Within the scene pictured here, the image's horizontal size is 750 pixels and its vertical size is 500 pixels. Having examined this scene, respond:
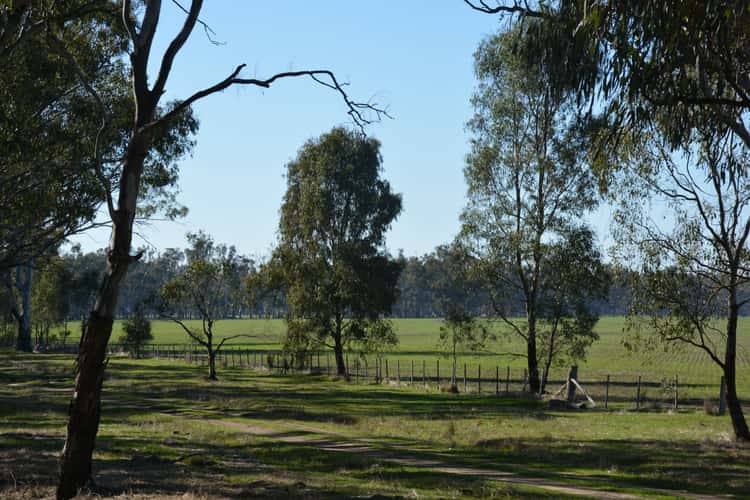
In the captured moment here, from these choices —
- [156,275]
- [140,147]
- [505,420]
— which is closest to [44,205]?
[505,420]

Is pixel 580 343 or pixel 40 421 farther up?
pixel 580 343

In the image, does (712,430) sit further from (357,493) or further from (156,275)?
(156,275)

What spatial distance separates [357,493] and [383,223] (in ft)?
156

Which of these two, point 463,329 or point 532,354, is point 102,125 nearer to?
point 532,354

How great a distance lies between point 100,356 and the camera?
11945 mm

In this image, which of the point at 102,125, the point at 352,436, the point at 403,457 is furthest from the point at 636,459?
the point at 102,125

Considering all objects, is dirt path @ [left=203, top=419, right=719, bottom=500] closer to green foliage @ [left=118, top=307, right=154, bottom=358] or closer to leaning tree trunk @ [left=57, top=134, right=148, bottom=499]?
leaning tree trunk @ [left=57, top=134, right=148, bottom=499]

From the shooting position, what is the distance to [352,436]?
82.4 feet

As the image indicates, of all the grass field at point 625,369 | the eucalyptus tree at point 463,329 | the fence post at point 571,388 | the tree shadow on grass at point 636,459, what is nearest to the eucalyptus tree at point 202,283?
the grass field at point 625,369

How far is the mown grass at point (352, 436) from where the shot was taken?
47.5 ft

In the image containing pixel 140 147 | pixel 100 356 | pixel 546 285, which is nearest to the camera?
pixel 100 356

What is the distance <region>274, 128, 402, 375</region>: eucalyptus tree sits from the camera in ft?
187

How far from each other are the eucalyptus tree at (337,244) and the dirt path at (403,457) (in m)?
28.1

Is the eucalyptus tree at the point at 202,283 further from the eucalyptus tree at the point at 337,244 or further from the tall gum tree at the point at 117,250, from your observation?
the tall gum tree at the point at 117,250
